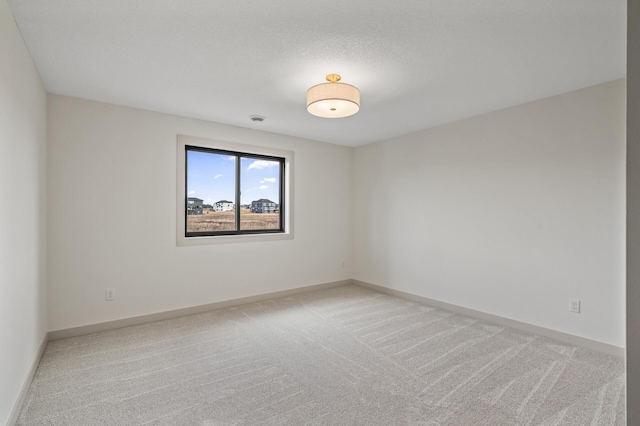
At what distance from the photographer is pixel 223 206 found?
4.39 metres

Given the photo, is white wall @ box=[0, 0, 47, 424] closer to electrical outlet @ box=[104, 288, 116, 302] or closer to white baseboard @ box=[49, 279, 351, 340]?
white baseboard @ box=[49, 279, 351, 340]

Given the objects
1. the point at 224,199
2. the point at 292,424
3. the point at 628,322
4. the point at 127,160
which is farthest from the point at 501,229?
the point at 127,160

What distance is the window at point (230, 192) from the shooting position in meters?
4.05

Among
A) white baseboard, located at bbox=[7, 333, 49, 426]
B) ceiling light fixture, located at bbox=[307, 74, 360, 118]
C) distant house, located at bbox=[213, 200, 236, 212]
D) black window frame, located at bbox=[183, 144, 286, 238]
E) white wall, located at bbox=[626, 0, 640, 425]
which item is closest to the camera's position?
white wall, located at bbox=[626, 0, 640, 425]

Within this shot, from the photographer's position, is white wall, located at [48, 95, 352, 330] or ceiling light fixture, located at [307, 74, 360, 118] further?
white wall, located at [48, 95, 352, 330]

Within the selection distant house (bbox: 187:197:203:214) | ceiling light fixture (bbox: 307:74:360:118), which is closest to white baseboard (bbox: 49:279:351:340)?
distant house (bbox: 187:197:203:214)

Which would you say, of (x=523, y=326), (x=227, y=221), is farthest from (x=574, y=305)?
(x=227, y=221)

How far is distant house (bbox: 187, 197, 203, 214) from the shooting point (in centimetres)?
412

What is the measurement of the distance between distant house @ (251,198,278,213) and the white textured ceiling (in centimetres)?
162

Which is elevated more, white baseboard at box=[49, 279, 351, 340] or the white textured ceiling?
the white textured ceiling

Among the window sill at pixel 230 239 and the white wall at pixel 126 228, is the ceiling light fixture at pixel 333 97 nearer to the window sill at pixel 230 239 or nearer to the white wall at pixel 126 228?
the white wall at pixel 126 228

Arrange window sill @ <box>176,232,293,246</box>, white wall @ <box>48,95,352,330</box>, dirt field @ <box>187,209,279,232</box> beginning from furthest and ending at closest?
dirt field @ <box>187,209,279,232</box> < window sill @ <box>176,232,293,246</box> < white wall @ <box>48,95,352,330</box>

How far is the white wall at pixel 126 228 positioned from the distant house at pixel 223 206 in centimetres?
51

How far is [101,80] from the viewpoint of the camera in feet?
9.19
